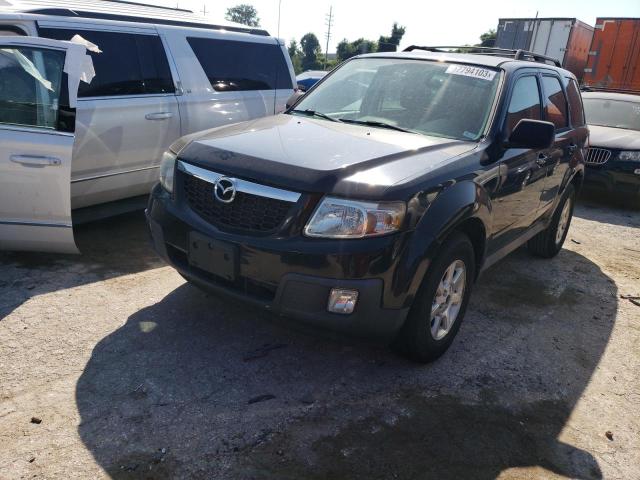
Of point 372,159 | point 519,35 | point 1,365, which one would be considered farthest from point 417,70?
point 519,35

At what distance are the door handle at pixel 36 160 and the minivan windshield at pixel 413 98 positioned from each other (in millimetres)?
1757

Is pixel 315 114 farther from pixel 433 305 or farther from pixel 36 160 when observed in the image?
pixel 36 160

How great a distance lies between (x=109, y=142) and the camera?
4605mm

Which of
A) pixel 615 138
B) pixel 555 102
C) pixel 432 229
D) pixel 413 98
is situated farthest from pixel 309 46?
pixel 432 229

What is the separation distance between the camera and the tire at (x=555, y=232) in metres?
5.18

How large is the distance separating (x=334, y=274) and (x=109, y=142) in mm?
2912

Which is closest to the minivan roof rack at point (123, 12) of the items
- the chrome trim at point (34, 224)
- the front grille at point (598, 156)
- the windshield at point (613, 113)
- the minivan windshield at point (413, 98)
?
the chrome trim at point (34, 224)

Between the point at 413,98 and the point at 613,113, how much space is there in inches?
278

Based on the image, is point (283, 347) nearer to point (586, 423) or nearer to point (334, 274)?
point (334, 274)

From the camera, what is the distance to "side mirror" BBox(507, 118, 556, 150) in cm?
336

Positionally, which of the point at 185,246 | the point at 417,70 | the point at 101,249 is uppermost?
the point at 417,70

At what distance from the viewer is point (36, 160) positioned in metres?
3.72

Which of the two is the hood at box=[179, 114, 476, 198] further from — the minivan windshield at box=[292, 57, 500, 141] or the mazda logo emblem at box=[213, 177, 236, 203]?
the minivan windshield at box=[292, 57, 500, 141]

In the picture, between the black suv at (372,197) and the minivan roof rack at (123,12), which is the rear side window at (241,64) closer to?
the minivan roof rack at (123,12)
